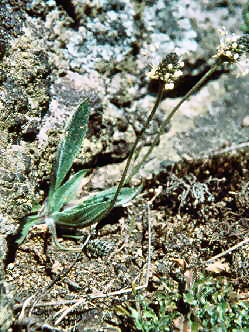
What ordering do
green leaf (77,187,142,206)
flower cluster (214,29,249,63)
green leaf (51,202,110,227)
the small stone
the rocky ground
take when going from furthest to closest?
the small stone
green leaf (77,187,142,206)
green leaf (51,202,110,227)
the rocky ground
flower cluster (214,29,249,63)

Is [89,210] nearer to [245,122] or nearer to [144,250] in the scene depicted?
[144,250]

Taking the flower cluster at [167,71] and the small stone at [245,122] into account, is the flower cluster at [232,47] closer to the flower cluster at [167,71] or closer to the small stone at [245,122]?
the flower cluster at [167,71]

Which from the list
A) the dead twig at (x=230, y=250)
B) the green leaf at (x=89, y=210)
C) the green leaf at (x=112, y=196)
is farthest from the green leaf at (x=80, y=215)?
the dead twig at (x=230, y=250)

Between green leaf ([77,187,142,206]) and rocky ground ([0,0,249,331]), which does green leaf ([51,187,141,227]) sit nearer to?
green leaf ([77,187,142,206])

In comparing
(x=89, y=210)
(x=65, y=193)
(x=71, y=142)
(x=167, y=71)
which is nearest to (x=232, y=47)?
(x=167, y=71)

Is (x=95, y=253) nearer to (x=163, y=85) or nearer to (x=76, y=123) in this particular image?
(x=76, y=123)

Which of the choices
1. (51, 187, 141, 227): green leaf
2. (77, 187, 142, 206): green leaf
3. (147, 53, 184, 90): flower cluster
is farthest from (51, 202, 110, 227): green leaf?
(147, 53, 184, 90): flower cluster

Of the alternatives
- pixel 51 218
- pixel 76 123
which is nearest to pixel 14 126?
pixel 76 123
